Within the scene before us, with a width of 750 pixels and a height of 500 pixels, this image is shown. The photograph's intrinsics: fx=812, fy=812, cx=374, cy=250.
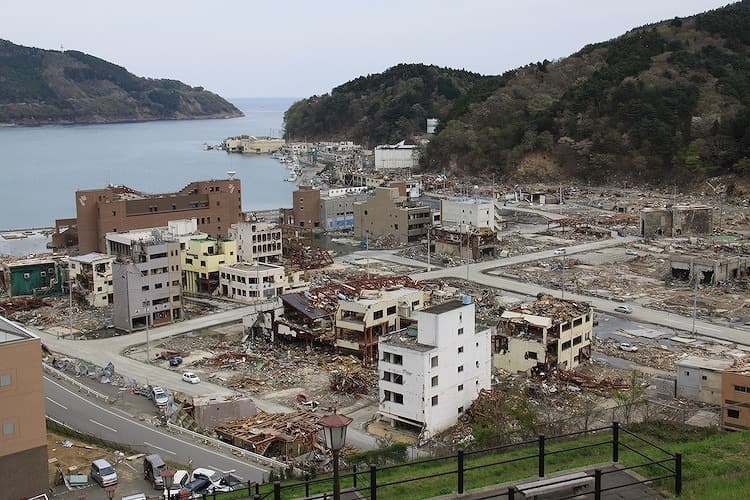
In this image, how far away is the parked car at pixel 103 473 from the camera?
10.2 m

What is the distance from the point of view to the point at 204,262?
23750 millimetres

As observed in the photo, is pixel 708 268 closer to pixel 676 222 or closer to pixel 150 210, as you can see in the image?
pixel 676 222

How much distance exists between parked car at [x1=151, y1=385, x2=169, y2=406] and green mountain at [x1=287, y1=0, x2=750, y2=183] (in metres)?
35.7

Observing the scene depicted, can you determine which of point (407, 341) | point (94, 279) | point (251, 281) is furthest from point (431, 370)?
point (94, 279)

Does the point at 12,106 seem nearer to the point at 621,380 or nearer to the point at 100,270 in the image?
the point at 100,270

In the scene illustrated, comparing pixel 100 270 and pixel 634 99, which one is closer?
pixel 100 270

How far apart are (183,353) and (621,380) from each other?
30.2ft

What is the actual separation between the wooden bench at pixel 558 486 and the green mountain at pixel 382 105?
70.2 m

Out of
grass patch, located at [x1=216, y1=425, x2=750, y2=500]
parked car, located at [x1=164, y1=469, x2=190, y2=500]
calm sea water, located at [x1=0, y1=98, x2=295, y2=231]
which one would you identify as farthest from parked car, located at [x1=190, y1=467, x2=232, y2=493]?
calm sea water, located at [x1=0, y1=98, x2=295, y2=231]

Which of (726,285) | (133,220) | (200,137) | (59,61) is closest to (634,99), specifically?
(726,285)

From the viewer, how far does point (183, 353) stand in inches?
701

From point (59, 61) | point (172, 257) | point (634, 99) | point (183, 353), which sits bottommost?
point (183, 353)

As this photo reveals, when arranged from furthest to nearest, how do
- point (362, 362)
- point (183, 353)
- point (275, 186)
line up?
point (275, 186), point (183, 353), point (362, 362)

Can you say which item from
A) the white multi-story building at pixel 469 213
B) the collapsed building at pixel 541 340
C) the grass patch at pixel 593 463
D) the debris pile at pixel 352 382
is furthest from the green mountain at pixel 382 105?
the grass patch at pixel 593 463
